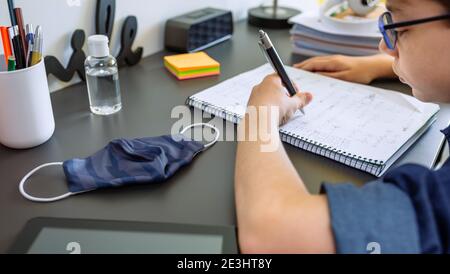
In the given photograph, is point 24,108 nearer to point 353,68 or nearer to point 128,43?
point 128,43

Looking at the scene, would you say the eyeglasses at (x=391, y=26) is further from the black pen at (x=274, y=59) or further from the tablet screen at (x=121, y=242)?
the tablet screen at (x=121, y=242)

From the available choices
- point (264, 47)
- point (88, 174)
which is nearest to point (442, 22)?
point (264, 47)

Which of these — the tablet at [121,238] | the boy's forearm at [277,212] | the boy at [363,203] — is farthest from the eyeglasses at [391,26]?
the tablet at [121,238]

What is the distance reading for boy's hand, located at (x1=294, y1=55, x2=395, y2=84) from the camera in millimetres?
930

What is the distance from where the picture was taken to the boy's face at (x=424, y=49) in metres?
0.58

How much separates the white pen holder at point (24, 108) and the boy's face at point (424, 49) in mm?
508

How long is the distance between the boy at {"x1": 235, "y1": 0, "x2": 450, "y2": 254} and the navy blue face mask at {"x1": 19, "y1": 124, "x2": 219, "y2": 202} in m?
0.10

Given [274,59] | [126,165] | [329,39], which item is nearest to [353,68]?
[329,39]

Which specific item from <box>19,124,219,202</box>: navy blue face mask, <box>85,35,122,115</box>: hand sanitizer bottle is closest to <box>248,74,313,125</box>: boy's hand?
<box>19,124,219,202</box>: navy blue face mask

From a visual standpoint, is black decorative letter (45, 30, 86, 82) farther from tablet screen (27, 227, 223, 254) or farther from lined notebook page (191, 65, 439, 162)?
tablet screen (27, 227, 223, 254)

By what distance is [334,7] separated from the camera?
1153 mm

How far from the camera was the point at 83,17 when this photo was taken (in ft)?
2.88

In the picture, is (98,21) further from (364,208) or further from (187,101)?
(364,208)

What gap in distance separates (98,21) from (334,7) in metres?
0.59
